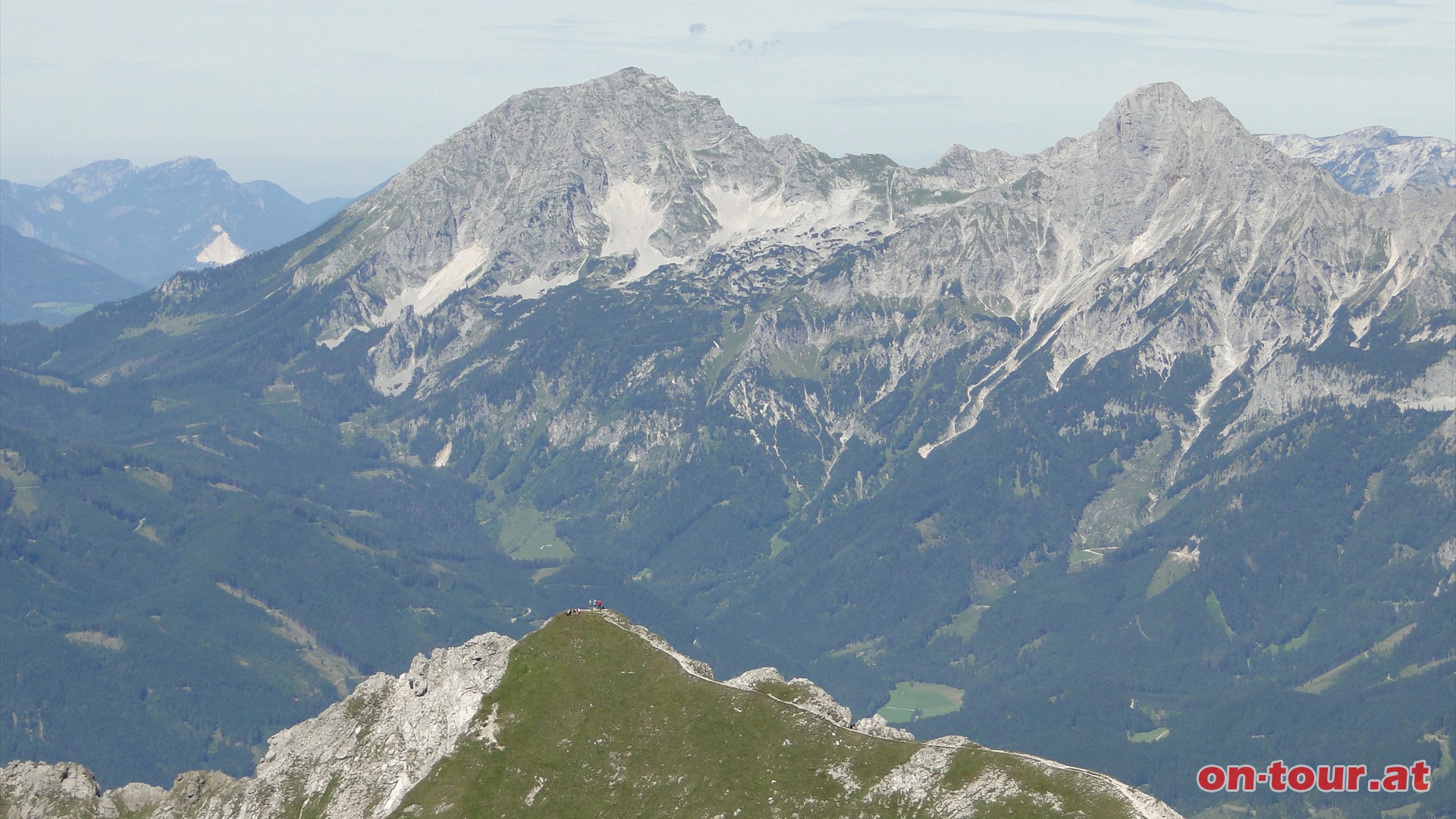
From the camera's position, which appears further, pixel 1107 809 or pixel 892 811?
pixel 892 811

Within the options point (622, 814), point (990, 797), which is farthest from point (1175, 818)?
point (622, 814)

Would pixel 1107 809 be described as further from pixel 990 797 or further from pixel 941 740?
pixel 941 740

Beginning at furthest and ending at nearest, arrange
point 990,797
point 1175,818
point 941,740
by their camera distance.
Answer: point 941,740, point 990,797, point 1175,818

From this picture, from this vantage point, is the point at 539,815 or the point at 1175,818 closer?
the point at 1175,818

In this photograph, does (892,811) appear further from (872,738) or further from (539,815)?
(539,815)

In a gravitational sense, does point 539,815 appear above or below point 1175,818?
below

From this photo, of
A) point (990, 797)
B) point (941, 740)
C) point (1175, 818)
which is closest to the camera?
point (1175, 818)

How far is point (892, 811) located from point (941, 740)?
12.7 metres

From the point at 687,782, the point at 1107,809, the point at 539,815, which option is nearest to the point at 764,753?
the point at 687,782

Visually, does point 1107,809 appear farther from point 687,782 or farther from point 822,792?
point 687,782

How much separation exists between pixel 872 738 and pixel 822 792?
32.0ft

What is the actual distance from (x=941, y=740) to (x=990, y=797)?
14.9 m

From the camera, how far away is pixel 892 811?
→ 616 feet

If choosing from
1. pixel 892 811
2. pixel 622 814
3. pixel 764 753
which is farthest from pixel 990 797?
pixel 622 814
